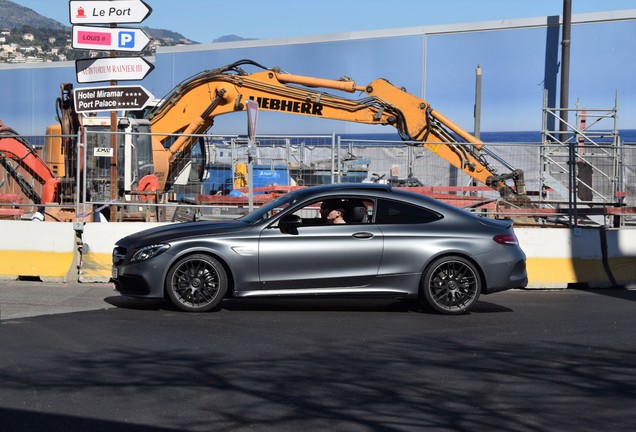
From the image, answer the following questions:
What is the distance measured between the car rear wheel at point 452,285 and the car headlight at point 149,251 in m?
2.98

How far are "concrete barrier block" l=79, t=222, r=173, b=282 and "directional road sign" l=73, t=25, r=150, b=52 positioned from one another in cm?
324

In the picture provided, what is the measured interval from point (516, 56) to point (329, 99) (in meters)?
19.2

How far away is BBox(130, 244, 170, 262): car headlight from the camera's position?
34.5ft

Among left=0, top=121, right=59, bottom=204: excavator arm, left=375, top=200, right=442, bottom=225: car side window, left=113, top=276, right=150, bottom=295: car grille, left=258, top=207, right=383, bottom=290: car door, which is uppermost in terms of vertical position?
left=0, top=121, right=59, bottom=204: excavator arm

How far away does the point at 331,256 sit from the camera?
10578 millimetres

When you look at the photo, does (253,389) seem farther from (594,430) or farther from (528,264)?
(528,264)

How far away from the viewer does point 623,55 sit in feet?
120

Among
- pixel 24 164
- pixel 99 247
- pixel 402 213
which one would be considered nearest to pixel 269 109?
pixel 24 164

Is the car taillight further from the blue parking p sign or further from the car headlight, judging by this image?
the blue parking p sign

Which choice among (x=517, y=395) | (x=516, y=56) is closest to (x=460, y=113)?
(x=516, y=56)

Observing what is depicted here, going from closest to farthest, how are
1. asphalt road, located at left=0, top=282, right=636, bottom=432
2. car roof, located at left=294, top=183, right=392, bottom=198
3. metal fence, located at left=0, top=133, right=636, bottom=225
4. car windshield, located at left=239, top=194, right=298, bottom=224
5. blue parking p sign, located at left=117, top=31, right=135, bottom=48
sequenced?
1. asphalt road, located at left=0, top=282, right=636, bottom=432
2. car windshield, located at left=239, top=194, right=298, bottom=224
3. car roof, located at left=294, top=183, right=392, bottom=198
4. blue parking p sign, located at left=117, top=31, right=135, bottom=48
5. metal fence, located at left=0, top=133, right=636, bottom=225

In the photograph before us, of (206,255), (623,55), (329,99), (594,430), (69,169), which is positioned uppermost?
(623,55)

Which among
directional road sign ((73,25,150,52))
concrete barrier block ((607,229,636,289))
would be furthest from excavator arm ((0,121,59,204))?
concrete barrier block ((607,229,636,289))

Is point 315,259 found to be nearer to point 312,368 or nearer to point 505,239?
point 505,239
